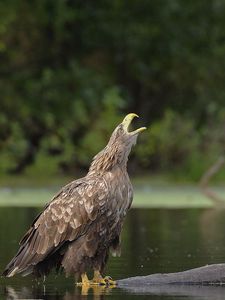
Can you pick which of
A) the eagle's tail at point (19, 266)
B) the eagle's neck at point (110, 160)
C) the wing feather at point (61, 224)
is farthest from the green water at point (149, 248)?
the eagle's neck at point (110, 160)

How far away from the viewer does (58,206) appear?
517 inches

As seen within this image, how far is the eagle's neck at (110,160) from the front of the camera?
43.4 ft

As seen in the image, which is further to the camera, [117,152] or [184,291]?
[117,152]

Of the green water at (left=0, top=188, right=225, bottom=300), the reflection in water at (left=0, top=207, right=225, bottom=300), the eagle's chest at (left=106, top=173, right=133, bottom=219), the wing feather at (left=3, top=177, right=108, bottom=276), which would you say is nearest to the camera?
the green water at (left=0, top=188, right=225, bottom=300)

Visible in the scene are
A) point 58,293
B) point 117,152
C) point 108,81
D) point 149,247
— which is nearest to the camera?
point 58,293

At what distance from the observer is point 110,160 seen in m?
13.2

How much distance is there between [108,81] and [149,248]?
22202 mm

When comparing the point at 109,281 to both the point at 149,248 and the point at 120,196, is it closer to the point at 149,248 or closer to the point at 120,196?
the point at 120,196

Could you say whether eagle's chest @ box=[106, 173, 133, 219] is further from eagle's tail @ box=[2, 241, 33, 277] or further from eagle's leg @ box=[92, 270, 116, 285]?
eagle's tail @ box=[2, 241, 33, 277]

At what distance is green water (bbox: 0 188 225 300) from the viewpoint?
12.4m

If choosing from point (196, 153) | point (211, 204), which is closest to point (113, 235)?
point (211, 204)

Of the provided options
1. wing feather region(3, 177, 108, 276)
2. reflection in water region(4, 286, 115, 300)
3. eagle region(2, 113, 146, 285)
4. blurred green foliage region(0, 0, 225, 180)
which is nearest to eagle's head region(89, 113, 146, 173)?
eagle region(2, 113, 146, 285)

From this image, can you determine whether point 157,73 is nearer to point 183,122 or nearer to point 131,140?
point 183,122

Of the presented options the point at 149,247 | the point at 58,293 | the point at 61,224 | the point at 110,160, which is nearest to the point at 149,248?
the point at 149,247
